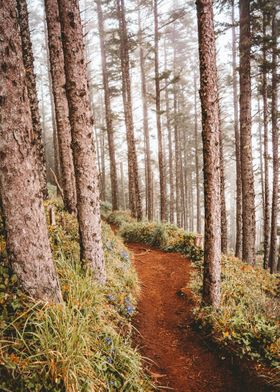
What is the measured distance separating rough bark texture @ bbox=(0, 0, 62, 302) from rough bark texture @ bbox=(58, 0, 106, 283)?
1.52 m

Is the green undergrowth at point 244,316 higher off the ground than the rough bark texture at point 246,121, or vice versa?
the rough bark texture at point 246,121

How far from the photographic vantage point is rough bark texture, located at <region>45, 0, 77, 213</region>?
316 inches

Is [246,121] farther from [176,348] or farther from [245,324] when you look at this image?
[176,348]

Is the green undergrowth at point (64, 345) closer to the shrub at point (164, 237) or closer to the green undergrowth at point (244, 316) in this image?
the green undergrowth at point (244, 316)

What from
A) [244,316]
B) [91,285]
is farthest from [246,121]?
[91,285]

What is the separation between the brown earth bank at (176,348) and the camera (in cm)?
417

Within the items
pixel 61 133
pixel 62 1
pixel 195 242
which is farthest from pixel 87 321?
pixel 195 242

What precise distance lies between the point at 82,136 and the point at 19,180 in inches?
77.2

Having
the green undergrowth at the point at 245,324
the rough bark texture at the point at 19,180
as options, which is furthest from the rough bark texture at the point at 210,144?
the rough bark texture at the point at 19,180

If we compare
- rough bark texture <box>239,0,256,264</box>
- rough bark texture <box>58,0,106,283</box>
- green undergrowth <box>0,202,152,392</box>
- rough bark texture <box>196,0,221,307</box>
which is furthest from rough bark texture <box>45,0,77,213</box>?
rough bark texture <box>239,0,256,264</box>

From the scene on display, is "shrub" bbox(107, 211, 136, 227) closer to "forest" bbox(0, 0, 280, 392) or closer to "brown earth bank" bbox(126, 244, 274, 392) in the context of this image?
"forest" bbox(0, 0, 280, 392)

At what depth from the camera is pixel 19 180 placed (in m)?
3.32

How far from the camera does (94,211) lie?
5.24 m

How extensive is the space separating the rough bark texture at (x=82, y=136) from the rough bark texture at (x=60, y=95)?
11.1ft
